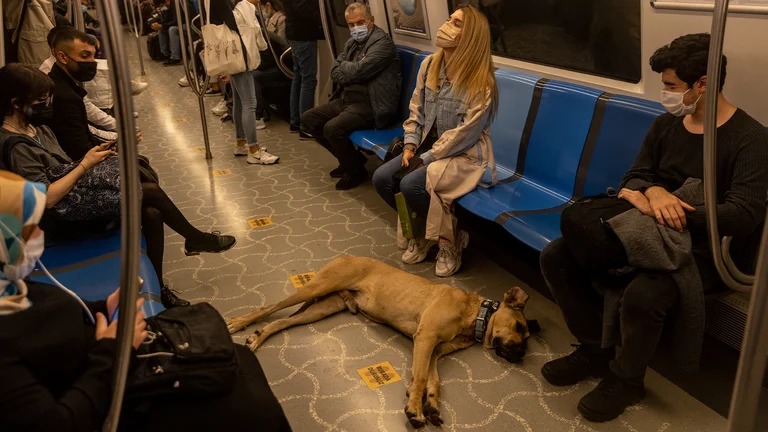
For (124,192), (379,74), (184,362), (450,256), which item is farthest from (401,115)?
(124,192)

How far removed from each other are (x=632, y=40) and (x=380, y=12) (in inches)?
133

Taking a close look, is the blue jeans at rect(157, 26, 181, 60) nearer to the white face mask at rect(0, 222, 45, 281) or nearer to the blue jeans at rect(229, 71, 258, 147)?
the blue jeans at rect(229, 71, 258, 147)

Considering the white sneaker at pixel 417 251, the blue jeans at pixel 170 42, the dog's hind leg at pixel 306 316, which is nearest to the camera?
the dog's hind leg at pixel 306 316

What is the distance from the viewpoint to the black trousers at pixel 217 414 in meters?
1.70

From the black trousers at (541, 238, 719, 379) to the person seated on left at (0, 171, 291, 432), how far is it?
1.50 metres

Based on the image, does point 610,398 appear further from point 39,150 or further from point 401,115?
point 401,115

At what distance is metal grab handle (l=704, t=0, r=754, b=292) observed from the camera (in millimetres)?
1556

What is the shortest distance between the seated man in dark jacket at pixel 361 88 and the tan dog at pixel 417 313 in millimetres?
2087

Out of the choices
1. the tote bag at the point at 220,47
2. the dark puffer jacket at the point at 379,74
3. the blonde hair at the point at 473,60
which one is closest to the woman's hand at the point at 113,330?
the blonde hair at the point at 473,60

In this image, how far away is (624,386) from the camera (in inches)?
100.0

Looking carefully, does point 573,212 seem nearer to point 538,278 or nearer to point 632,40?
point 538,278

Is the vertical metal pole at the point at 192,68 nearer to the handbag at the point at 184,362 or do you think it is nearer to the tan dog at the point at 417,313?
the tan dog at the point at 417,313

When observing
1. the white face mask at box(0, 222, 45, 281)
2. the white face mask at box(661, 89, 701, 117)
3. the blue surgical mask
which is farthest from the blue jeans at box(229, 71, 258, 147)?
the white face mask at box(0, 222, 45, 281)

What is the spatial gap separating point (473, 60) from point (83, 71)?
2208 mm
